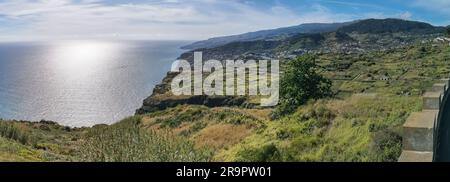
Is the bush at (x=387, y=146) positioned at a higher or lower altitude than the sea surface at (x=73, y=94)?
higher

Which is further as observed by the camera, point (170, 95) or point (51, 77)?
point (51, 77)

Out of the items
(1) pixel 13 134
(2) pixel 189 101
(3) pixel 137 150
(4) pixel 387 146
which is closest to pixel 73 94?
(2) pixel 189 101

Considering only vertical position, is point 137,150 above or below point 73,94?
above

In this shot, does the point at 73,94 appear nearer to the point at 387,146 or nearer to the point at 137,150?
the point at 137,150

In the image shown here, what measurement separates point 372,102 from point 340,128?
2.77 m

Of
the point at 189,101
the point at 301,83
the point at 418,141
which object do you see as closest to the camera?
the point at 418,141

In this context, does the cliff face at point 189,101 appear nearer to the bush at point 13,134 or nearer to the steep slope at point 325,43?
the bush at point 13,134

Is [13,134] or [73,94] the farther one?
[73,94]

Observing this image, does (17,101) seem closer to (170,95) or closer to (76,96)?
(76,96)

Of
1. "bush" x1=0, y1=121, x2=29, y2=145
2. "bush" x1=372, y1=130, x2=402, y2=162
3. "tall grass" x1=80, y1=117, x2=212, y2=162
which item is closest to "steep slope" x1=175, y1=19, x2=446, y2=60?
"bush" x1=0, y1=121, x2=29, y2=145

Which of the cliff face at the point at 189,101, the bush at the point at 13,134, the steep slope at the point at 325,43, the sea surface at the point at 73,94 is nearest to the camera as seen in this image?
the bush at the point at 13,134

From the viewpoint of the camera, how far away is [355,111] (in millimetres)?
8758

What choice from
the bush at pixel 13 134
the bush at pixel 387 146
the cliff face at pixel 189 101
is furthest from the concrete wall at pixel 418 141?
the cliff face at pixel 189 101
